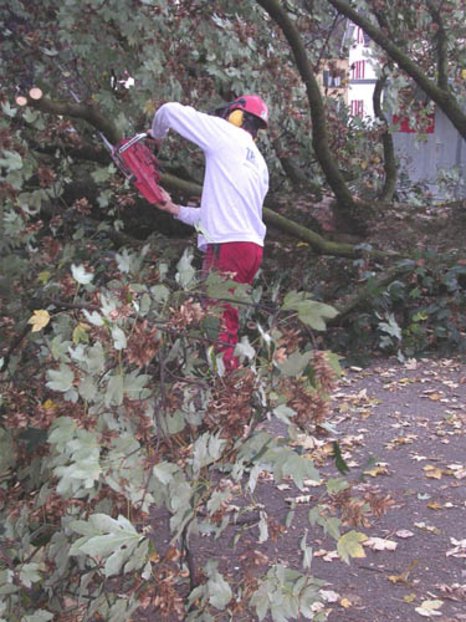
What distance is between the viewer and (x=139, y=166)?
5660 mm

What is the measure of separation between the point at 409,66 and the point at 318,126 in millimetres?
1139

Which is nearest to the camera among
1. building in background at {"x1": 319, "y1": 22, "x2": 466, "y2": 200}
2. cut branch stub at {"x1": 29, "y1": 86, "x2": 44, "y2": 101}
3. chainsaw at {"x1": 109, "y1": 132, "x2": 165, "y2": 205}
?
chainsaw at {"x1": 109, "y1": 132, "x2": 165, "y2": 205}

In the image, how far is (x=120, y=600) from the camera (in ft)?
8.74

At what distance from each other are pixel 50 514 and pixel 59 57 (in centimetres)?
578

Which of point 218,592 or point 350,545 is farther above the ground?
point 350,545

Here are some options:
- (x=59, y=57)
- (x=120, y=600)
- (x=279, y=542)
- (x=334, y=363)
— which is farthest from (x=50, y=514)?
(x=59, y=57)

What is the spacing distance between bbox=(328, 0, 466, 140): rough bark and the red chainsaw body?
3.97m

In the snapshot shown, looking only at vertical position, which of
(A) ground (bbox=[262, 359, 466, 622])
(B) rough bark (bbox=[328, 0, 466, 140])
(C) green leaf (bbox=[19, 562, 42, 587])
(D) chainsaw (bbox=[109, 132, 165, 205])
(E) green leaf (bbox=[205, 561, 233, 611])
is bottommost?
Answer: (A) ground (bbox=[262, 359, 466, 622])

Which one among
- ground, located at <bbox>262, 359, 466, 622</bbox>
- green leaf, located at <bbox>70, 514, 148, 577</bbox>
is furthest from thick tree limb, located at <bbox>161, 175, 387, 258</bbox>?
green leaf, located at <bbox>70, 514, 148, 577</bbox>

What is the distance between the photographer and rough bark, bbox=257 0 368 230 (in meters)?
8.40

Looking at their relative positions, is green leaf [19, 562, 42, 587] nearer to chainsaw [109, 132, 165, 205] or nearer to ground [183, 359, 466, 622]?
ground [183, 359, 466, 622]

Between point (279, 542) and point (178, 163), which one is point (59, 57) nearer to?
point (178, 163)

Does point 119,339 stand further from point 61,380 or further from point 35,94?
point 35,94

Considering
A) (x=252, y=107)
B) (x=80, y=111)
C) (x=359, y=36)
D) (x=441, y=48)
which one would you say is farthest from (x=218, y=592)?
(x=359, y=36)
